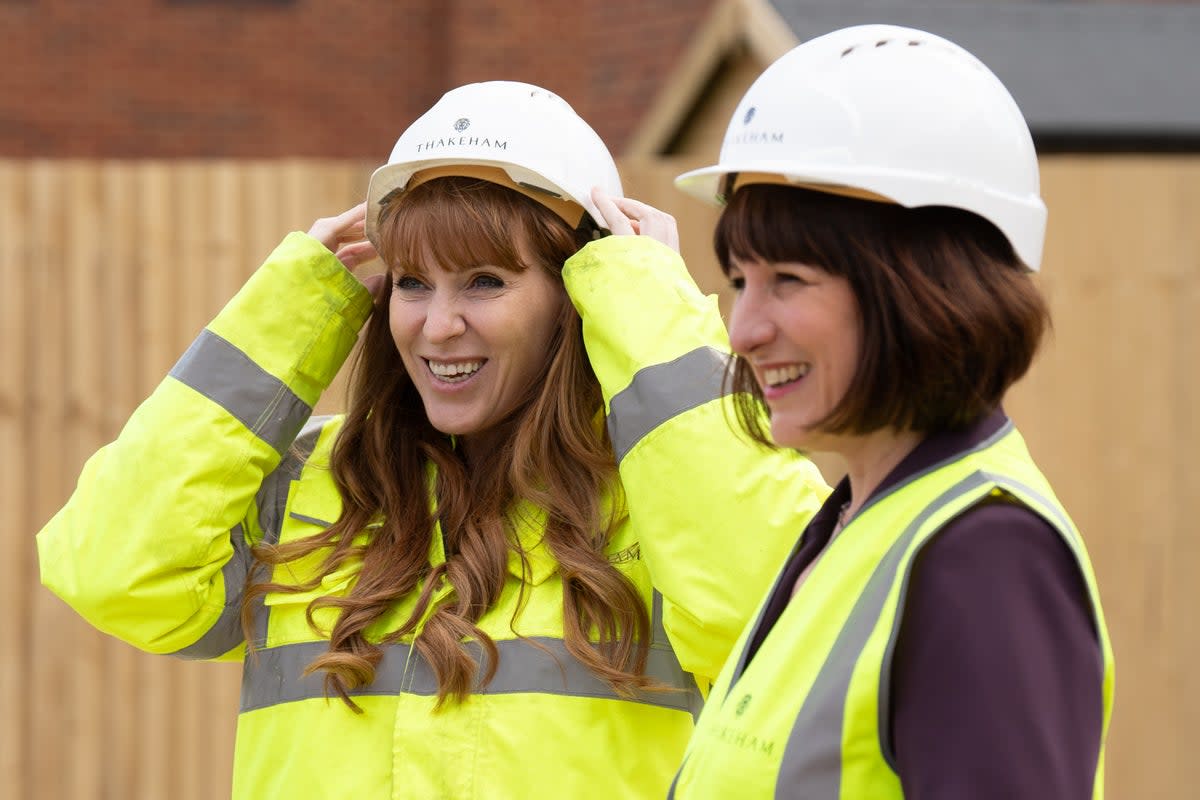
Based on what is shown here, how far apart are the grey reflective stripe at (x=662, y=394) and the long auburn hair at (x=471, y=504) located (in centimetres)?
18

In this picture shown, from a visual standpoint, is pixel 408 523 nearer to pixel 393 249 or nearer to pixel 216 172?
pixel 393 249

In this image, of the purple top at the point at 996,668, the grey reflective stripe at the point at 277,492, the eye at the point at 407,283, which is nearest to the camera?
the purple top at the point at 996,668

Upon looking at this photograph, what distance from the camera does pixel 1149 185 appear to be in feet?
16.7

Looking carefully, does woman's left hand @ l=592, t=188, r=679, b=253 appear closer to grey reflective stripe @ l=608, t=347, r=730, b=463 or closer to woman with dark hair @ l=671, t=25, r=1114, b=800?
grey reflective stripe @ l=608, t=347, r=730, b=463

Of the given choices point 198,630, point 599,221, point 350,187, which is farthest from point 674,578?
point 350,187

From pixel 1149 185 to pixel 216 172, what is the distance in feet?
9.83

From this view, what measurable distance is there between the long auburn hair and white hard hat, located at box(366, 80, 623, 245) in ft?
0.12

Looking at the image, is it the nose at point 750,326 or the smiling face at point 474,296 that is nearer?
the nose at point 750,326

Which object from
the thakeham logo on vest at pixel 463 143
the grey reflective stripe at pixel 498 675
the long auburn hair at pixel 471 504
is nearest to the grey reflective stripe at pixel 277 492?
the long auburn hair at pixel 471 504

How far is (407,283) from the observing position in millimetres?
2695

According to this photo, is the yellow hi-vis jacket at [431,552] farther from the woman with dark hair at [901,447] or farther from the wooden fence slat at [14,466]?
the wooden fence slat at [14,466]

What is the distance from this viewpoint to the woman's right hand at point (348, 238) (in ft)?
9.42

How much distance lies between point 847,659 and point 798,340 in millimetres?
352

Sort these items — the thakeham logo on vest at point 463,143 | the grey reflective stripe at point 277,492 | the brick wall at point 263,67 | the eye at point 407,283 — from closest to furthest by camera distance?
1. the thakeham logo on vest at point 463,143
2. the eye at point 407,283
3. the grey reflective stripe at point 277,492
4. the brick wall at point 263,67
